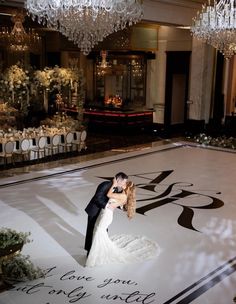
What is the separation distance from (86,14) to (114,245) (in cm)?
452

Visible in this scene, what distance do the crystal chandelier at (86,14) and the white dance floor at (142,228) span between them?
3219 millimetres

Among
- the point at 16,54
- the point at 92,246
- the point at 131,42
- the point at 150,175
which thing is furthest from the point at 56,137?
the point at 16,54

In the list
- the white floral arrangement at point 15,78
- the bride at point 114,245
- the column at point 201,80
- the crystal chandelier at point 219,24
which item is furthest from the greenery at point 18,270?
the column at point 201,80

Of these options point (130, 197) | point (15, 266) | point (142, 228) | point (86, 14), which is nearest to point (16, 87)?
point (86, 14)

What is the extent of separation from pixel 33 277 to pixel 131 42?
1279 centimetres

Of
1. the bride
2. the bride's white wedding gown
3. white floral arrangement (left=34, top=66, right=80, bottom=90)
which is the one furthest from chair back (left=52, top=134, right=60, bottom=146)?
the bride

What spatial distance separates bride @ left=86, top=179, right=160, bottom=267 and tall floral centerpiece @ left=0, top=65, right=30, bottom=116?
8.90m

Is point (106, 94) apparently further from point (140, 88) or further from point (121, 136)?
point (121, 136)

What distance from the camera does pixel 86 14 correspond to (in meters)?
7.97

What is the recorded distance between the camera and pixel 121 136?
1641 cm

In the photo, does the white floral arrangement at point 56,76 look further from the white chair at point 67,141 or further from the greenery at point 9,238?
the greenery at point 9,238

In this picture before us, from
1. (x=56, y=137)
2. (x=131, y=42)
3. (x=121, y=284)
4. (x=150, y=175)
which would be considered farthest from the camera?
(x=131, y=42)

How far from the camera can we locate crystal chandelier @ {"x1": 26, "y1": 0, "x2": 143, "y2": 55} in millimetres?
7445

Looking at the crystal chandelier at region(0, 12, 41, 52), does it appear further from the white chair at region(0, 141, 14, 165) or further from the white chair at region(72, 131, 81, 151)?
the white chair at region(0, 141, 14, 165)
